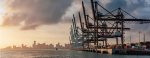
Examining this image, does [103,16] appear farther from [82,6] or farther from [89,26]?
[82,6]

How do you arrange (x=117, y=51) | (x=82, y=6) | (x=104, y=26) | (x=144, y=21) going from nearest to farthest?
1. (x=117, y=51)
2. (x=144, y=21)
3. (x=104, y=26)
4. (x=82, y=6)

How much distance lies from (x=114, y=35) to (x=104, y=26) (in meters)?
21.1

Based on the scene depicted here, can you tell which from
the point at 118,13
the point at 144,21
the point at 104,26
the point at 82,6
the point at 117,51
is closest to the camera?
the point at 117,51

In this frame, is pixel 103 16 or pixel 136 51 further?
pixel 103 16

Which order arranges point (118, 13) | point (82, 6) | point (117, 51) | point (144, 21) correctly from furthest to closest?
point (82, 6) < point (118, 13) < point (144, 21) < point (117, 51)

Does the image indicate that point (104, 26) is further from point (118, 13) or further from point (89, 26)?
point (118, 13)

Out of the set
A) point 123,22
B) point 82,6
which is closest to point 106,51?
point 123,22

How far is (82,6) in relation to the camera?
186 m

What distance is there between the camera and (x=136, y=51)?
119 m

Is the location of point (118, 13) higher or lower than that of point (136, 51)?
higher

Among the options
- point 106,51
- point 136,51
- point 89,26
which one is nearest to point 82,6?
point 89,26

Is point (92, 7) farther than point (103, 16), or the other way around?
point (92, 7)

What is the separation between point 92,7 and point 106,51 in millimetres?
18821

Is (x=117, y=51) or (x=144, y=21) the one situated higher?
(x=144, y=21)
